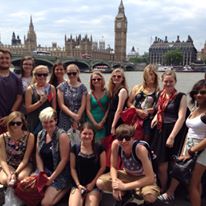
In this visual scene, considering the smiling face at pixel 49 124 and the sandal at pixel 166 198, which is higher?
the smiling face at pixel 49 124

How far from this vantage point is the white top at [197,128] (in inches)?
76.8

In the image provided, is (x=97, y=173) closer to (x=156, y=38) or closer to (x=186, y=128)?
(x=186, y=128)

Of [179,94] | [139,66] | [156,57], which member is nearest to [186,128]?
[179,94]

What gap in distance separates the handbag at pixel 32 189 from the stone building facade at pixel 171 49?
221 ft

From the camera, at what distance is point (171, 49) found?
71.7 metres

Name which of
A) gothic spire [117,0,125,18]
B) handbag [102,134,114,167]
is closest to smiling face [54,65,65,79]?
handbag [102,134,114,167]

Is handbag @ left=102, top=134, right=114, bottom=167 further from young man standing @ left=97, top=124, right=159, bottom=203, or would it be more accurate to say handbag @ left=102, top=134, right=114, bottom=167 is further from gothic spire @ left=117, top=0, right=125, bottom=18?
gothic spire @ left=117, top=0, right=125, bottom=18

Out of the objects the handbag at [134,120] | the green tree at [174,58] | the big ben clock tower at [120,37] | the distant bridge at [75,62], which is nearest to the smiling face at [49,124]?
the handbag at [134,120]

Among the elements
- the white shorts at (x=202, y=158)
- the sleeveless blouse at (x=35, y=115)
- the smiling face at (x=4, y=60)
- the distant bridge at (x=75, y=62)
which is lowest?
the distant bridge at (x=75, y=62)

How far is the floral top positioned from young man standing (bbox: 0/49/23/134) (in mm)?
272

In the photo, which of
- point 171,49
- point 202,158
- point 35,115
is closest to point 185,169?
point 202,158

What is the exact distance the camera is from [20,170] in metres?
2.20

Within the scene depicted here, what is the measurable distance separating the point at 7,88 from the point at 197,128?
138cm

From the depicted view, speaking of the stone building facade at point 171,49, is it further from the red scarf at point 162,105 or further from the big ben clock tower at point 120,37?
the red scarf at point 162,105
